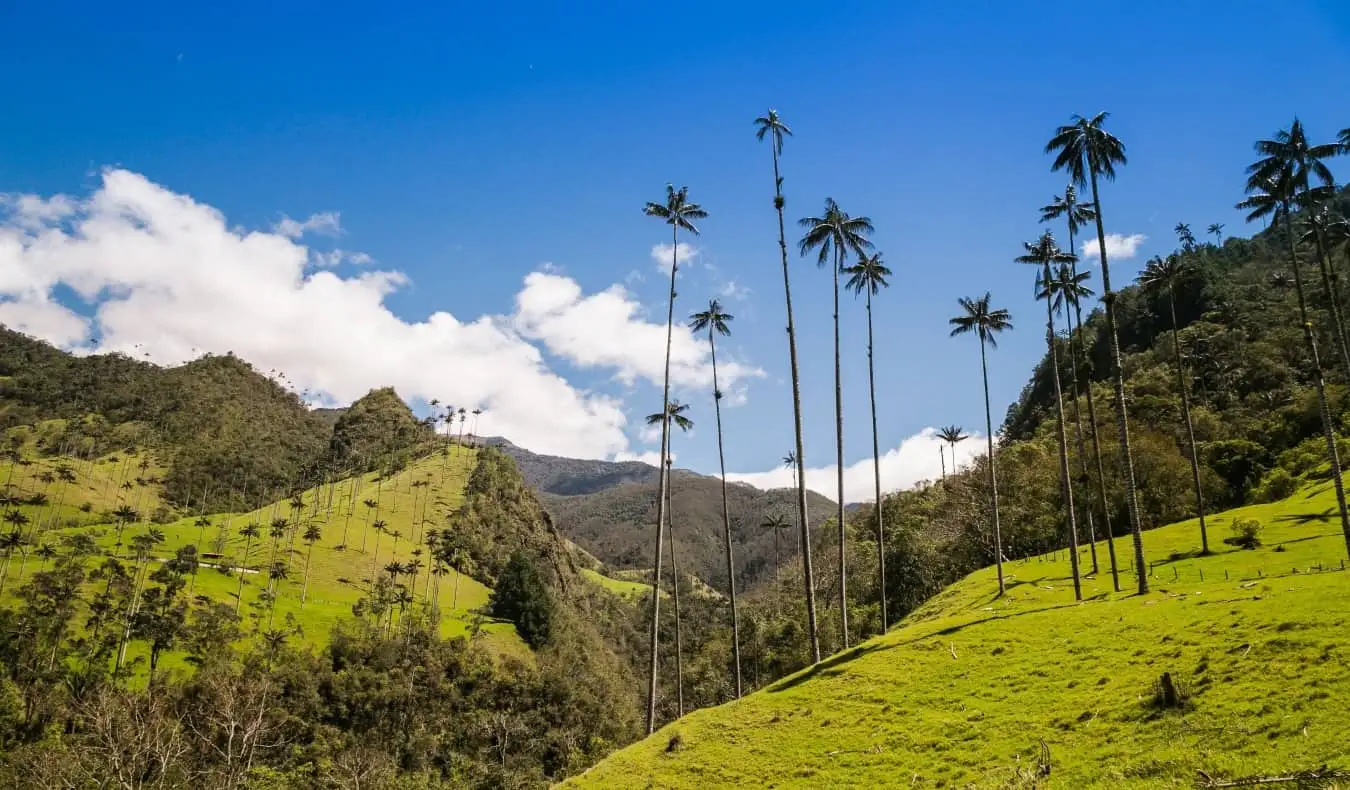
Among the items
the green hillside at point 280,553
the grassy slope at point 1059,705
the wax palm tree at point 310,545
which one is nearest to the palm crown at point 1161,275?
the grassy slope at point 1059,705

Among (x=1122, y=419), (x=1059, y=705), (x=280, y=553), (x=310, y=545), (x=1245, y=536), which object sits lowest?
(x=1059, y=705)

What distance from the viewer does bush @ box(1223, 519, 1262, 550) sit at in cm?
4952

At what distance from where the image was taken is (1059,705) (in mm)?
21828

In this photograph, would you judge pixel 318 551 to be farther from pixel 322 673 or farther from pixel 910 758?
pixel 910 758

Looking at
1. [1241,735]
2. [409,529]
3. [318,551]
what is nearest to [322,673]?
[318,551]

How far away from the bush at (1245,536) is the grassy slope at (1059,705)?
18.8 m

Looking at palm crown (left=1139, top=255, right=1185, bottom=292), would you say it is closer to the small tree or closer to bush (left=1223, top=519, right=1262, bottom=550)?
bush (left=1223, top=519, right=1262, bottom=550)

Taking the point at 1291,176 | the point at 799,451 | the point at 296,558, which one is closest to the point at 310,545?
Result: the point at 296,558

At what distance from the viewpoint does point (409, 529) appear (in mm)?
197625

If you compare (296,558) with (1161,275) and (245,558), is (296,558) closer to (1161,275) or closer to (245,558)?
(245,558)

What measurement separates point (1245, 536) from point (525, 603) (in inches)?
5145

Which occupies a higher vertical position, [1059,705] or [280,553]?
[280,553]

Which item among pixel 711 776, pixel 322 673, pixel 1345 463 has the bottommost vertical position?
pixel 322 673

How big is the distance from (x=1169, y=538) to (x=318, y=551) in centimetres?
16727
